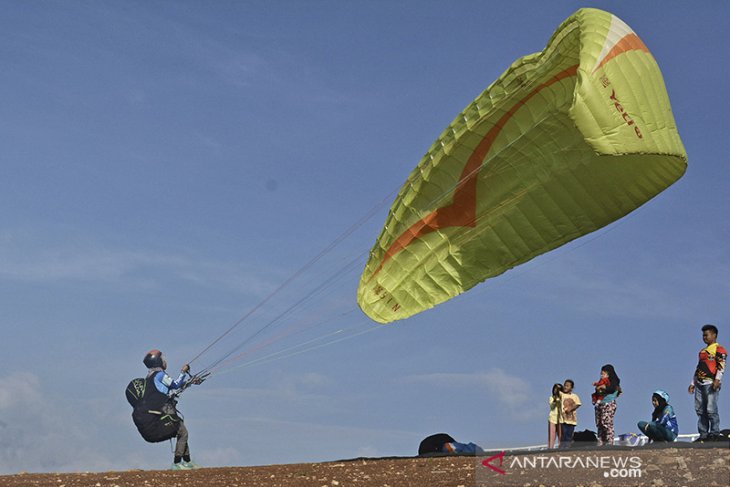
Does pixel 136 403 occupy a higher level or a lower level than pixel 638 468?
higher

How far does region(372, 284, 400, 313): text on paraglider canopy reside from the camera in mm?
15008

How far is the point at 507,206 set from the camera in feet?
46.5

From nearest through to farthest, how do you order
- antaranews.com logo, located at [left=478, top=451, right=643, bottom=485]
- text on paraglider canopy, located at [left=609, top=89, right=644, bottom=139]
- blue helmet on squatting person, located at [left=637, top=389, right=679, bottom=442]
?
1. text on paraglider canopy, located at [left=609, top=89, right=644, bottom=139]
2. antaranews.com logo, located at [left=478, top=451, right=643, bottom=485]
3. blue helmet on squatting person, located at [left=637, top=389, right=679, bottom=442]

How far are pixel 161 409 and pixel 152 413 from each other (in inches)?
6.6

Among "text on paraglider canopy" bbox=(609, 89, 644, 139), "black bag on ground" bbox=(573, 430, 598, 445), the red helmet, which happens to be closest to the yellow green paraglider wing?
"text on paraglider canopy" bbox=(609, 89, 644, 139)

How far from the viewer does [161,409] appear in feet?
52.7

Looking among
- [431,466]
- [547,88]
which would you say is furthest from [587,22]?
[431,466]

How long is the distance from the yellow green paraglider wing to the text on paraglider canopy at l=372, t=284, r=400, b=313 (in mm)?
18

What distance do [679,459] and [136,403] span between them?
9074 millimetres

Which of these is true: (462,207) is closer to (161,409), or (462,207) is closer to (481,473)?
(481,473)

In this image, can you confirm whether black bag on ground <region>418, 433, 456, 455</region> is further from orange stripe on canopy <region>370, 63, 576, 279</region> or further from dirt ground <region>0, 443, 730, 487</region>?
orange stripe on canopy <region>370, 63, 576, 279</region>

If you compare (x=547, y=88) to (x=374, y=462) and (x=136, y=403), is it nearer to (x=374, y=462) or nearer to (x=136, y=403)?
(x=374, y=462)

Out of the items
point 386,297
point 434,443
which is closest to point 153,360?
point 386,297

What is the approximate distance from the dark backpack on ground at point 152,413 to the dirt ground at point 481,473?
0.92 m
